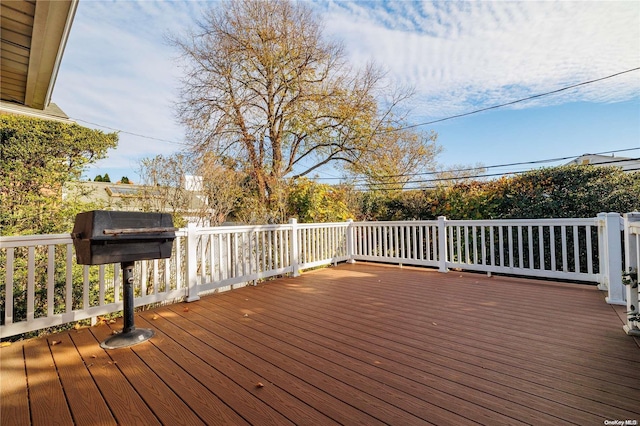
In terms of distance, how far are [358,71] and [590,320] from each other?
8344mm

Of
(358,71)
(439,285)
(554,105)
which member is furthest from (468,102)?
(439,285)

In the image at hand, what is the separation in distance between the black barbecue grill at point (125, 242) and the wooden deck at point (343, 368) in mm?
221

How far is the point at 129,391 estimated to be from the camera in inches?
65.3

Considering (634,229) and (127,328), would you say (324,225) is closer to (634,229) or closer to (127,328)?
(127,328)

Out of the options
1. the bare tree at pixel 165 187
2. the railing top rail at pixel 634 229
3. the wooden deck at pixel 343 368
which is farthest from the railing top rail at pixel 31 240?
the railing top rail at pixel 634 229

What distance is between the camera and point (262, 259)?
468 centimetres

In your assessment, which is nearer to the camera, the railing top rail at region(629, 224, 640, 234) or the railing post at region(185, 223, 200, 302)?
the railing top rail at region(629, 224, 640, 234)

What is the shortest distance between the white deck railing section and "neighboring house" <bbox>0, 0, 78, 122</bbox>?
53.3 inches

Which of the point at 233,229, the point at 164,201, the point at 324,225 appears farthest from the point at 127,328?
the point at 324,225

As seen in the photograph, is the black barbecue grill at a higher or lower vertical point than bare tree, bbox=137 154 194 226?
Result: lower

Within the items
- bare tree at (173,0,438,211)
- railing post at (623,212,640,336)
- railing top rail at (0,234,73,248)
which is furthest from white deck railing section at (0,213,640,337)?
bare tree at (173,0,438,211)

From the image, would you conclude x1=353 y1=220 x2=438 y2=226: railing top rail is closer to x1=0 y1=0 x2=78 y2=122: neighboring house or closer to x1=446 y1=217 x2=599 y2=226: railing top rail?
x1=446 y1=217 x2=599 y2=226: railing top rail

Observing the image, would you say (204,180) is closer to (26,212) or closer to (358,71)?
(26,212)

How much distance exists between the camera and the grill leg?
92.1 inches
